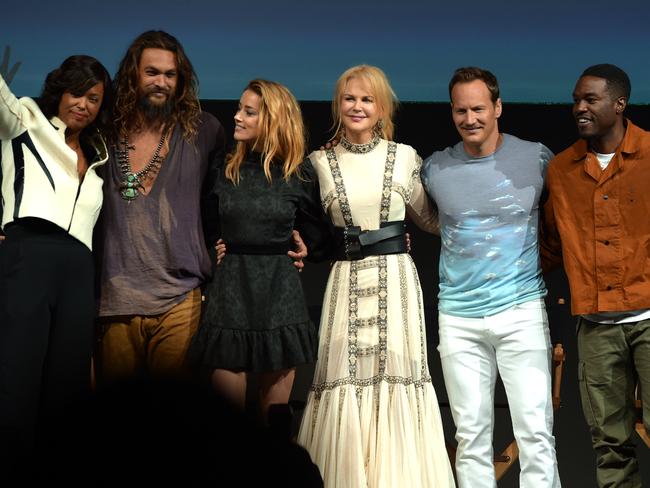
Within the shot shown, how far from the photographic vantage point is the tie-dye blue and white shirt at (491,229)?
3.17 metres

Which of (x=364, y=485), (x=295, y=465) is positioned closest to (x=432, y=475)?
(x=364, y=485)

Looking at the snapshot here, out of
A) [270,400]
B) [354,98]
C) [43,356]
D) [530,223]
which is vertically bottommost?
[270,400]

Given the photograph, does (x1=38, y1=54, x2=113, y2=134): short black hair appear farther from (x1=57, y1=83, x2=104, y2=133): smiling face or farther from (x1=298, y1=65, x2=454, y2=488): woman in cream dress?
(x1=298, y1=65, x2=454, y2=488): woman in cream dress

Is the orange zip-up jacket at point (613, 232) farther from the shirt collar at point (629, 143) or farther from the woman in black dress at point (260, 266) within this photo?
the woman in black dress at point (260, 266)

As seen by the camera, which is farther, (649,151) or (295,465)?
(649,151)

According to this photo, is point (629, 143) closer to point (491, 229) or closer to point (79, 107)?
point (491, 229)

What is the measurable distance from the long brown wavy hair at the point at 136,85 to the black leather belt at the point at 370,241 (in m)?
0.67

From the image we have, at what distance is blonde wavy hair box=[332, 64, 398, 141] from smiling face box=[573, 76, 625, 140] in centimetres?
68

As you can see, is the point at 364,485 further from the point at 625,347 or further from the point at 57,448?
the point at 57,448

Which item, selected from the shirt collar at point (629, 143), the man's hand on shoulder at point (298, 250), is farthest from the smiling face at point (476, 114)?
the man's hand on shoulder at point (298, 250)

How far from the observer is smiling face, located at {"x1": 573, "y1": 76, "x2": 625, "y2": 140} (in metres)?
3.02

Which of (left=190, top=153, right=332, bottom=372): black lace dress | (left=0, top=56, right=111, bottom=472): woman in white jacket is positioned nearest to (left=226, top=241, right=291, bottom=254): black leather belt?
(left=190, top=153, right=332, bottom=372): black lace dress

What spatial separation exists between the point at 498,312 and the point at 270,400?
868 millimetres

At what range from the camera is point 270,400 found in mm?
3096
